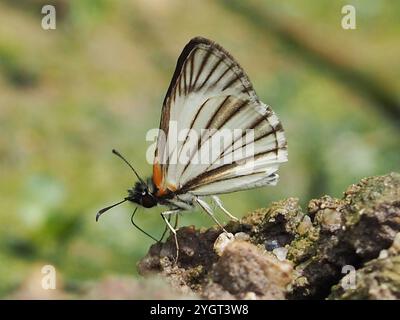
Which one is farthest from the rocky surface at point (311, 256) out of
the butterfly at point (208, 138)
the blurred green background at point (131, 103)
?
the blurred green background at point (131, 103)

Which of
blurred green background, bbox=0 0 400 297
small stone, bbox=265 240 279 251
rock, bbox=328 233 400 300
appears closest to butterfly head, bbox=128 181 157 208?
small stone, bbox=265 240 279 251

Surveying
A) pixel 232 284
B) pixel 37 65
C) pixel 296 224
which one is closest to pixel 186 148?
pixel 296 224

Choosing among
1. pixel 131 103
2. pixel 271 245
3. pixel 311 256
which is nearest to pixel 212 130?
pixel 271 245

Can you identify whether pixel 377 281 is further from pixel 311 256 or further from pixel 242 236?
pixel 242 236

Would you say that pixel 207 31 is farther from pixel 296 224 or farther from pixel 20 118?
pixel 296 224

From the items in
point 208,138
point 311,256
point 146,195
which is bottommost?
point 311,256

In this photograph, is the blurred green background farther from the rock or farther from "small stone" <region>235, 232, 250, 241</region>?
the rock
